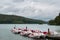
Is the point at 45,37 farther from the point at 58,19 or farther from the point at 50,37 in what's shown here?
the point at 58,19

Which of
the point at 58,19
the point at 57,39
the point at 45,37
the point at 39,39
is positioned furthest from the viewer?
the point at 58,19

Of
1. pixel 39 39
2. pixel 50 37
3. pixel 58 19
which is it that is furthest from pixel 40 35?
pixel 58 19

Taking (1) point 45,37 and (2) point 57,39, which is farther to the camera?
(1) point 45,37

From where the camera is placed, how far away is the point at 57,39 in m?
40.2

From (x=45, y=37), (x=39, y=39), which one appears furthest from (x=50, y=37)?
(x=39, y=39)

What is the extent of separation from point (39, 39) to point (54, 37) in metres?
8.63

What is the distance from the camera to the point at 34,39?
5125 cm

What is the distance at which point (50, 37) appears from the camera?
4169cm

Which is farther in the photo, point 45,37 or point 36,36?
point 36,36

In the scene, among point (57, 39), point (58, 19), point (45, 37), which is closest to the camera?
point (57, 39)

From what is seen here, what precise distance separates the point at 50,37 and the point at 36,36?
32.5ft

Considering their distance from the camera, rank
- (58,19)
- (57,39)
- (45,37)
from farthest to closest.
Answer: (58,19)
(45,37)
(57,39)

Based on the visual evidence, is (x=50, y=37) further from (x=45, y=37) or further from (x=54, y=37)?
(x=45, y=37)

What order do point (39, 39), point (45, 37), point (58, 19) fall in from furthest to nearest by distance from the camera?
point (58, 19)
point (39, 39)
point (45, 37)
